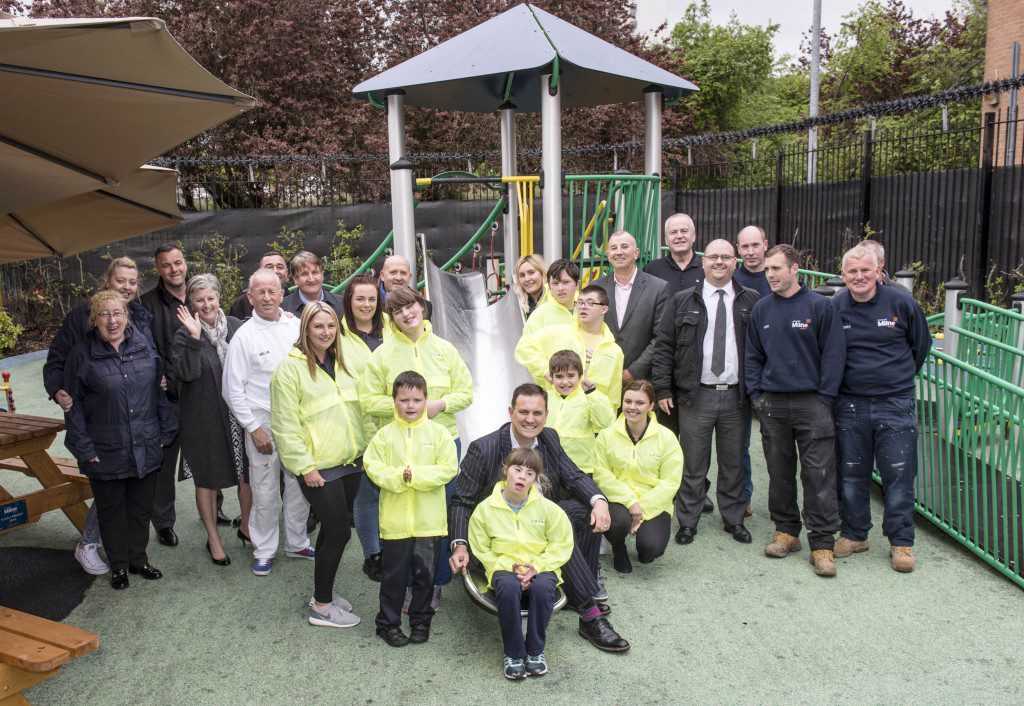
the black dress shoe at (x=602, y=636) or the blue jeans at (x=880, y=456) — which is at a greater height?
the blue jeans at (x=880, y=456)

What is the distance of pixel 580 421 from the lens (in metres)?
4.36

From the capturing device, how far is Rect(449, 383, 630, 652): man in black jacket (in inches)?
150

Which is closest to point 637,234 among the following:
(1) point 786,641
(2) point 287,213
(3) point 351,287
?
(3) point 351,287

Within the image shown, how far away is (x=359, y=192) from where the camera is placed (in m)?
14.9

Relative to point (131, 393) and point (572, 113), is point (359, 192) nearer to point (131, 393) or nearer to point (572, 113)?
point (572, 113)

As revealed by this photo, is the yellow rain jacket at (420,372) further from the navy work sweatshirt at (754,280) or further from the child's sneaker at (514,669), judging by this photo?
the navy work sweatshirt at (754,280)

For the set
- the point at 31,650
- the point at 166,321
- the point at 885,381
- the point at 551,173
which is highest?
the point at 551,173

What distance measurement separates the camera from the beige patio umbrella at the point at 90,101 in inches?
105

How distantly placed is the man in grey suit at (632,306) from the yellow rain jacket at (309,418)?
6.27 ft

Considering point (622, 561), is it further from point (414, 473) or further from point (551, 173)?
point (551, 173)

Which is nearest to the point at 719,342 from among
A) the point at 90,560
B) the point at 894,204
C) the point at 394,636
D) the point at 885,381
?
the point at 885,381

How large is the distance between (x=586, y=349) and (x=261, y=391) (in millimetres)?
1868

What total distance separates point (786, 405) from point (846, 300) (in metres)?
0.68

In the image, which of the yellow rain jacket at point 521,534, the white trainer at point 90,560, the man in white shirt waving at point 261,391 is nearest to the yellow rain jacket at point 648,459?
the yellow rain jacket at point 521,534
